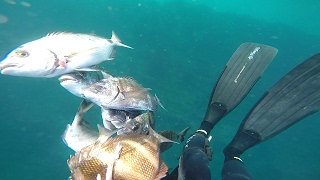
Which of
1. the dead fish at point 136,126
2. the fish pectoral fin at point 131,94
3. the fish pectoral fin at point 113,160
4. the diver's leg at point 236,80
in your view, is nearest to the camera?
the fish pectoral fin at point 113,160

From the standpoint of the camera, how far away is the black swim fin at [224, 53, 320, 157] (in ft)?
15.5

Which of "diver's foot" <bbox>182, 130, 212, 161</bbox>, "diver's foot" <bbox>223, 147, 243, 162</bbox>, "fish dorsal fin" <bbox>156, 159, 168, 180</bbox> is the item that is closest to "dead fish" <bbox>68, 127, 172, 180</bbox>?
"fish dorsal fin" <bbox>156, 159, 168, 180</bbox>

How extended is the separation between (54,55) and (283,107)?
16.0ft

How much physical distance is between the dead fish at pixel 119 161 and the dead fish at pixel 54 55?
39.1 inches

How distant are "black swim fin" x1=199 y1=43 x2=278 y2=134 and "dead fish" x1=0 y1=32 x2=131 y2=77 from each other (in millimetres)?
3554

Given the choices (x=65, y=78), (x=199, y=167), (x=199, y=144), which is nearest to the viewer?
(x=65, y=78)

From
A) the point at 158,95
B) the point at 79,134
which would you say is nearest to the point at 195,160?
the point at 79,134

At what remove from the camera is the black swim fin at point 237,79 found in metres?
5.43

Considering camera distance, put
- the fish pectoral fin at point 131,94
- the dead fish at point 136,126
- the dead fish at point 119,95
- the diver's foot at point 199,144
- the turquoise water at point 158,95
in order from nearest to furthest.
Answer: the dead fish at point 136,126, the dead fish at point 119,95, the fish pectoral fin at point 131,94, the diver's foot at point 199,144, the turquoise water at point 158,95

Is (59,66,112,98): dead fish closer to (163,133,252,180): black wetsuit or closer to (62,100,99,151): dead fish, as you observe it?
(62,100,99,151): dead fish

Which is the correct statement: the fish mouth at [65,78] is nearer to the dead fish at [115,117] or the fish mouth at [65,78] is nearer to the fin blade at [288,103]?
the dead fish at [115,117]

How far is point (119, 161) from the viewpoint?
160 cm

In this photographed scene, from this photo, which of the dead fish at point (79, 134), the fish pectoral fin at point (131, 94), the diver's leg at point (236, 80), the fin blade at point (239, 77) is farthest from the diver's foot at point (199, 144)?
the dead fish at point (79, 134)

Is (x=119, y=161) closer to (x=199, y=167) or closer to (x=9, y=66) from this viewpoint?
(x=9, y=66)
